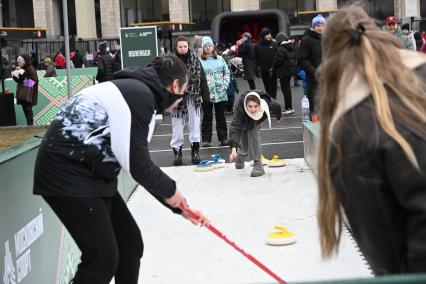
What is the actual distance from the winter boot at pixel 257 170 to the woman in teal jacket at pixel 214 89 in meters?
2.21

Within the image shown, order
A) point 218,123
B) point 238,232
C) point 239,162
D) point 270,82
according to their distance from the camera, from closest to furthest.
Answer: point 238,232 < point 239,162 < point 218,123 < point 270,82

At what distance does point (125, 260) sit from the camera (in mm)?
4203

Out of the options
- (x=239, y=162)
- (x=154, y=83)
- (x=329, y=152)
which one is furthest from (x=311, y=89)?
(x=329, y=152)

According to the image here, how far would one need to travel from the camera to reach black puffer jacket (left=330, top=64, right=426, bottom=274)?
210cm

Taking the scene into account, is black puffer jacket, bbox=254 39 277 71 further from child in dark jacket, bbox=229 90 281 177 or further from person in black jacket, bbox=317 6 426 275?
person in black jacket, bbox=317 6 426 275

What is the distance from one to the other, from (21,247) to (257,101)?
16.8ft

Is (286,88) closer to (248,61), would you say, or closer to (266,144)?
(248,61)

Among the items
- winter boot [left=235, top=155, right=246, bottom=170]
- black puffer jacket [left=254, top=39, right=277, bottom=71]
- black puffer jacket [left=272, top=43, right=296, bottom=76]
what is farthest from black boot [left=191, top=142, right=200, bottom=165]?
black puffer jacket [left=254, top=39, right=277, bottom=71]

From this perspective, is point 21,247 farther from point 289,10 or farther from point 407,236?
point 289,10

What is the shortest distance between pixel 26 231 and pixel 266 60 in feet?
45.6

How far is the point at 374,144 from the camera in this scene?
6.95 ft

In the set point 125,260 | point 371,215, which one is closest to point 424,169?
point 371,215

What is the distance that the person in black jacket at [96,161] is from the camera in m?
3.77

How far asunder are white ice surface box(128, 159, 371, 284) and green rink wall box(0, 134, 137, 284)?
761mm
